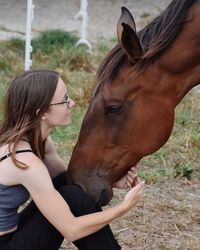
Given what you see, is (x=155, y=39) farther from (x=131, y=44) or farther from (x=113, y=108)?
(x=113, y=108)

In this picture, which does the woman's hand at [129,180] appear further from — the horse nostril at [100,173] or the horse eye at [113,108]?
the horse eye at [113,108]

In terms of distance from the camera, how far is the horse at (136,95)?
7.58 feet

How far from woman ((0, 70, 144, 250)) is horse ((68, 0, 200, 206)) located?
12 centimetres

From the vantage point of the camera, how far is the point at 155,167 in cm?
401

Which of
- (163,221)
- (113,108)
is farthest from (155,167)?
(113,108)

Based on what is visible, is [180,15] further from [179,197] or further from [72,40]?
[72,40]

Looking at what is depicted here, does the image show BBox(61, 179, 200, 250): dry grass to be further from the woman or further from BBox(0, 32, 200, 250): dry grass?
the woman

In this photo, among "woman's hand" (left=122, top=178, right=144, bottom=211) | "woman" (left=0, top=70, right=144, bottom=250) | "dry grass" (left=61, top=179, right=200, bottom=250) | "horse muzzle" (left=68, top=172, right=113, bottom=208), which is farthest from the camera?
"dry grass" (left=61, top=179, right=200, bottom=250)

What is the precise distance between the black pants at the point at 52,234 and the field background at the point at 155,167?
2.17 feet

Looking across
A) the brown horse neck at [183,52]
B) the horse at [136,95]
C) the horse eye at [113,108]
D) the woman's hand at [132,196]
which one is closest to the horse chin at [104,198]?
the horse at [136,95]

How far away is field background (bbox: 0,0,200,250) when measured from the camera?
3.09m

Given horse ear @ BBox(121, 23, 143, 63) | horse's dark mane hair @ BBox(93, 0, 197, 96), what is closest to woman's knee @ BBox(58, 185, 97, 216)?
horse's dark mane hair @ BBox(93, 0, 197, 96)

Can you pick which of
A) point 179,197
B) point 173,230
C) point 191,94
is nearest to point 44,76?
point 173,230

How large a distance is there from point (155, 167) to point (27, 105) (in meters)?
1.95
